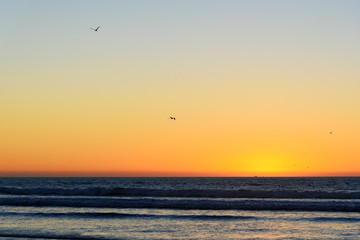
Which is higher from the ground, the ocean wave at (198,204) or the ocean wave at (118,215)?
the ocean wave at (198,204)

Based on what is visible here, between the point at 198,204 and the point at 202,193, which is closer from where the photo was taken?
the point at 198,204

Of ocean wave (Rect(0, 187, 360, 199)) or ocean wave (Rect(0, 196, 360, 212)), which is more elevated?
ocean wave (Rect(0, 187, 360, 199))

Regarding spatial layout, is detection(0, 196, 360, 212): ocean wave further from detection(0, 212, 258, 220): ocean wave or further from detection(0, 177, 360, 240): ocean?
detection(0, 212, 258, 220): ocean wave

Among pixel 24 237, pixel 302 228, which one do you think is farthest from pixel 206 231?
pixel 24 237

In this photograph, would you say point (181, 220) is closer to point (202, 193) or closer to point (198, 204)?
point (198, 204)

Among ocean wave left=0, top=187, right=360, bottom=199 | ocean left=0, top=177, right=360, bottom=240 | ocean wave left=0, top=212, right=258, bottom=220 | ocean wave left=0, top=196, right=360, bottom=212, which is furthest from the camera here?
ocean wave left=0, top=187, right=360, bottom=199

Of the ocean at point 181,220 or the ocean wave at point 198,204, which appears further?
the ocean wave at point 198,204

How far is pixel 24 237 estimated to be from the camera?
59.1ft

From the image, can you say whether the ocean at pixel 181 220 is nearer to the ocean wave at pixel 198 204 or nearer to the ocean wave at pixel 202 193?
the ocean wave at pixel 198 204

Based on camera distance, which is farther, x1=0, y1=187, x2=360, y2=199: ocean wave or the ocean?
x1=0, y1=187, x2=360, y2=199: ocean wave

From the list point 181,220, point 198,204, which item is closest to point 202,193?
point 198,204

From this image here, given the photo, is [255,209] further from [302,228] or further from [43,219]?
[43,219]

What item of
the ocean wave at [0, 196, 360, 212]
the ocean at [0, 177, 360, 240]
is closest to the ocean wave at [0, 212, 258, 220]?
the ocean at [0, 177, 360, 240]

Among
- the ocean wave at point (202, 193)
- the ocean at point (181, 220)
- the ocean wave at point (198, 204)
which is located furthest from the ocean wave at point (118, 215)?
the ocean wave at point (202, 193)
